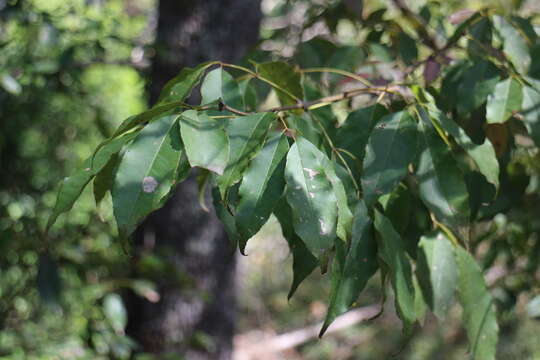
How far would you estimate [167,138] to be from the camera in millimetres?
814

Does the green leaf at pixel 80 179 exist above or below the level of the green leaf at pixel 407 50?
above

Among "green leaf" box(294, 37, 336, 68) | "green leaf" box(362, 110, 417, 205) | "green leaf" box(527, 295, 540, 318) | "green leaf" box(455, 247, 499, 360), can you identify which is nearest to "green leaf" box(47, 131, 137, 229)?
"green leaf" box(362, 110, 417, 205)

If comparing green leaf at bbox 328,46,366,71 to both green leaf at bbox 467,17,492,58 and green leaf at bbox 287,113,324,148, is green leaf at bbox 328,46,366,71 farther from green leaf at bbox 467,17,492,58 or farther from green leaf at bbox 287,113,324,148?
green leaf at bbox 287,113,324,148

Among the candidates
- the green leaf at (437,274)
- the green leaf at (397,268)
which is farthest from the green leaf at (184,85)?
the green leaf at (437,274)

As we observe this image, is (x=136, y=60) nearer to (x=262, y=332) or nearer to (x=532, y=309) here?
(x=532, y=309)

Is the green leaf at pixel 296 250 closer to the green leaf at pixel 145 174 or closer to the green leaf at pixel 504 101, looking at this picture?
the green leaf at pixel 145 174

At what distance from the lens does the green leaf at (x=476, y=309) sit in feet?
3.40

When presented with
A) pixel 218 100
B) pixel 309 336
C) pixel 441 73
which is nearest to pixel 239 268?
pixel 441 73

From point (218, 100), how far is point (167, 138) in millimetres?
153

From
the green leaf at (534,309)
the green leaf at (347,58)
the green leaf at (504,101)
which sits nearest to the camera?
the green leaf at (504,101)

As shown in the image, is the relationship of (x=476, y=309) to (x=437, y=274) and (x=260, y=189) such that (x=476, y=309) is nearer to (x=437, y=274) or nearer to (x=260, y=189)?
(x=437, y=274)

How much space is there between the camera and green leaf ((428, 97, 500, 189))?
3.14ft

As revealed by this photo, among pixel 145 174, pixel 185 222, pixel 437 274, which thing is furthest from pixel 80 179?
pixel 185 222

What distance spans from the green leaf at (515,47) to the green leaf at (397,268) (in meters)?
0.54
